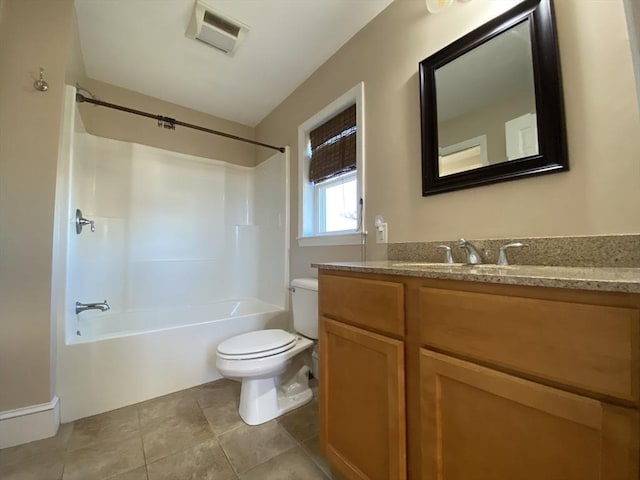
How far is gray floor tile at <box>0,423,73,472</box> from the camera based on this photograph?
3.94ft

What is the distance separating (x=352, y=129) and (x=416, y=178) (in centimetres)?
66

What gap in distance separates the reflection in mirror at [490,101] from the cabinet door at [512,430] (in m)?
0.83

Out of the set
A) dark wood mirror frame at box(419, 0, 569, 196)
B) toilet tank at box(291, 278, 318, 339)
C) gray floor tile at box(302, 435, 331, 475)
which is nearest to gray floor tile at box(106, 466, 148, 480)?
gray floor tile at box(302, 435, 331, 475)

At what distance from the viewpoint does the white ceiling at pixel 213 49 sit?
1556mm

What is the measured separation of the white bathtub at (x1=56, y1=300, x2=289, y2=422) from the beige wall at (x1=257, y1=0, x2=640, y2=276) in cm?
104

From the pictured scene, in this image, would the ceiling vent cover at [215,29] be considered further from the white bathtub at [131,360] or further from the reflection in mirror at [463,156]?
the white bathtub at [131,360]

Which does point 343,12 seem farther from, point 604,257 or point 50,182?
point 50,182

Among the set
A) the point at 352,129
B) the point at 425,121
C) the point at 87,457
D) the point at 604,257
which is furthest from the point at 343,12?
the point at 87,457

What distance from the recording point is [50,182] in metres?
1.39

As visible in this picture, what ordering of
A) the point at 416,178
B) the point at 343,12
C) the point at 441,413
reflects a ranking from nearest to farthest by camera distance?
the point at 441,413, the point at 416,178, the point at 343,12

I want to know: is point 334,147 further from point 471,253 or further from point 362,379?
point 362,379

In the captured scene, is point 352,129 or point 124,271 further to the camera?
point 124,271

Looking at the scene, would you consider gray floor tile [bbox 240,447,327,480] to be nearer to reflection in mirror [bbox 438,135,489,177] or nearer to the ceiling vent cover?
reflection in mirror [bbox 438,135,489,177]

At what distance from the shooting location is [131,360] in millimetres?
1673
